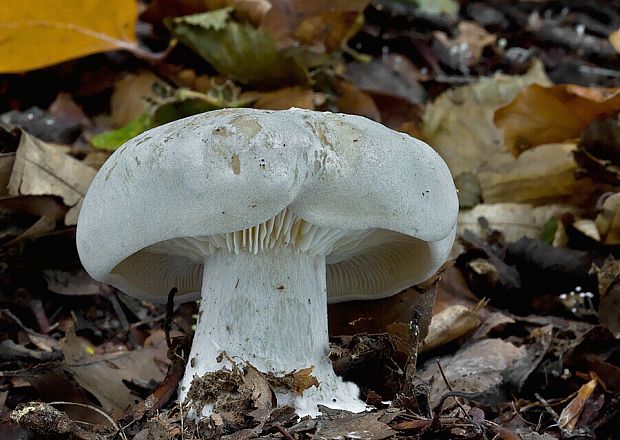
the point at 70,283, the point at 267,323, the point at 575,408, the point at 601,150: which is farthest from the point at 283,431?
Result: the point at 601,150

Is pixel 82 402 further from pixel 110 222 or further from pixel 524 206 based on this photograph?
pixel 524 206

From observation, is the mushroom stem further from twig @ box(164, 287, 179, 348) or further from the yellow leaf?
the yellow leaf

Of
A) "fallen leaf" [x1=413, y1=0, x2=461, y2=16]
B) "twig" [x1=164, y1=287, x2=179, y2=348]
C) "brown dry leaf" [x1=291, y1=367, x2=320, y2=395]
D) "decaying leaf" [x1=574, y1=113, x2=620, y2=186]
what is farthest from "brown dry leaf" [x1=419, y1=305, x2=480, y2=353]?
"fallen leaf" [x1=413, y1=0, x2=461, y2=16]

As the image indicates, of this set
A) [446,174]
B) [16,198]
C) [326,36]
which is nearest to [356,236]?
[446,174]

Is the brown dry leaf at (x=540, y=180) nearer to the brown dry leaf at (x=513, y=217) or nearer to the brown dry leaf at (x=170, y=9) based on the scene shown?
the brown dry leaf at (x=513, y=217)

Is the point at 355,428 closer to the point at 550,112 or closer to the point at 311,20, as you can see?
the point at 550,112

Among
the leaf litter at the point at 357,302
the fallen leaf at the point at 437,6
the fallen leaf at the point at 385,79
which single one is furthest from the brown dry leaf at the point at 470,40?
the fallen leaf at the point at 385,79

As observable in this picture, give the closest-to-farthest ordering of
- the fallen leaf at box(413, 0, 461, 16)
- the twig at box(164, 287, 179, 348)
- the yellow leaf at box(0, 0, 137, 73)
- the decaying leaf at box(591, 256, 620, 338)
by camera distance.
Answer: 1. the twig at box(164, 287, 179, 348)
2. the decaying leaf at box(591, 256, 620, 338)
3. the yellow leaf at box(0, 0, 137, 73)
4. the fallen leaf at box(413, 0, 461, 16)
